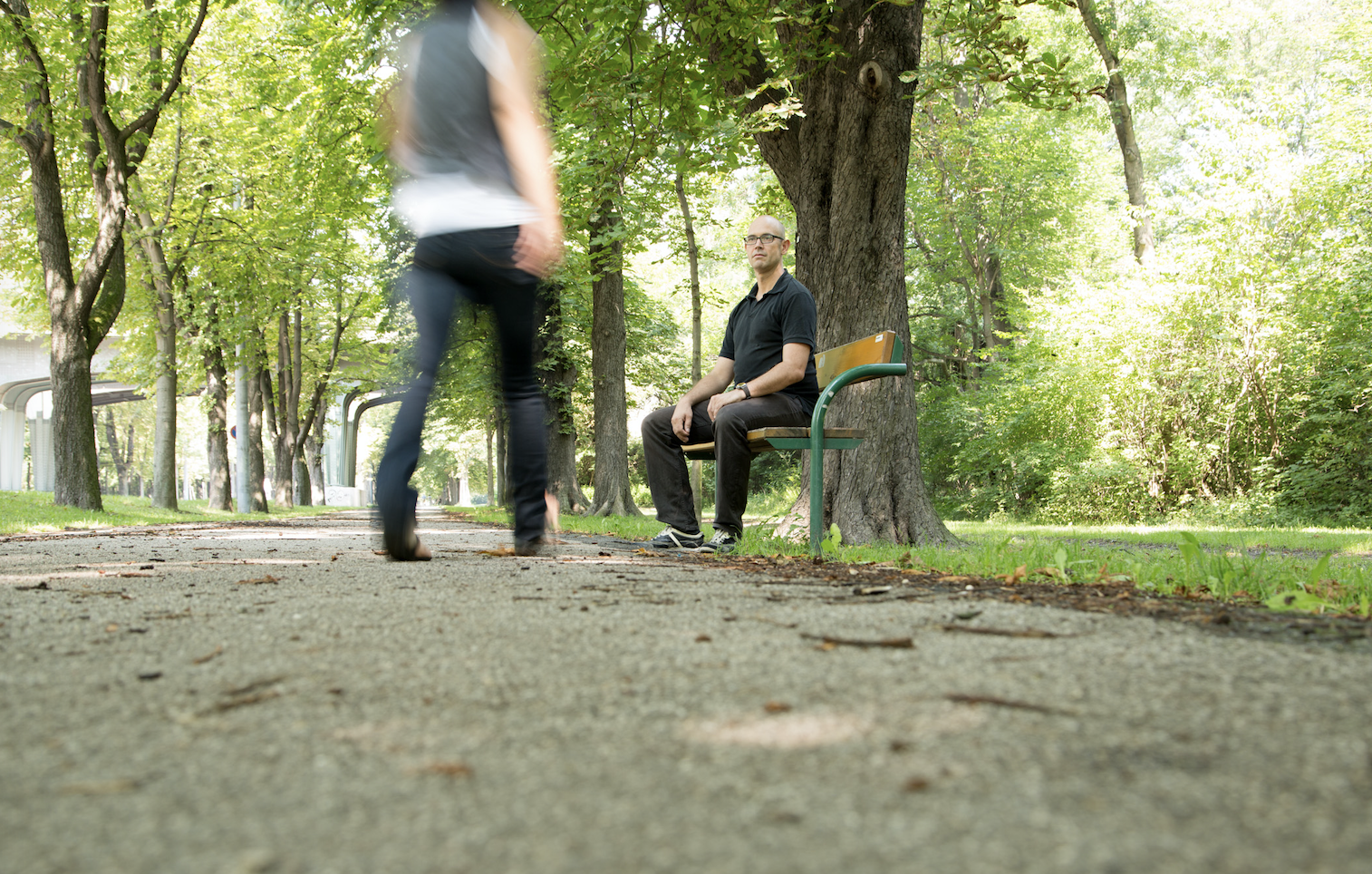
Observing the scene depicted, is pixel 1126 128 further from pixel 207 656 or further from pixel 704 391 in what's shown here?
pixel 207 656

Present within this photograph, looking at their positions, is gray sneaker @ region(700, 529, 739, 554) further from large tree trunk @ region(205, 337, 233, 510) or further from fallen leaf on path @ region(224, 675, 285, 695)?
large tree trunk @ region(205, 337, 233, 510)

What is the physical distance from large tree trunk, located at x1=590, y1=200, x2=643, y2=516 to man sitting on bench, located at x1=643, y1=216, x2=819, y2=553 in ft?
29.4

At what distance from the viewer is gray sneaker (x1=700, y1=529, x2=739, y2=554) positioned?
547 centimetres

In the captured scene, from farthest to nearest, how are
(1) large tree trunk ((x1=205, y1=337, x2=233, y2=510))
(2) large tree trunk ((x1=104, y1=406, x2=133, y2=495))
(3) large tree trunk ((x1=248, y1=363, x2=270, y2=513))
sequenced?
(2) large tree trunk ((x1=104, y1=406, x2=133, y2=495)) → (3) large tree trunk ((x1=248, y1=363, x2=270, y2=513)) → (1) large tree trunk ((x1=205, y1=337, x2=233, y2=510))

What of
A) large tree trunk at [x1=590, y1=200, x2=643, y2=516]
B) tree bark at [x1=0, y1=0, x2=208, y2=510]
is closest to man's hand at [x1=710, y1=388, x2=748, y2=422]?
large tree trunk at [x1=590, y1=200, x2=643, y2=516]

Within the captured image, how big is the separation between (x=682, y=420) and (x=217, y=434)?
17259 mm

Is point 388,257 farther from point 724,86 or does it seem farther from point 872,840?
point 872,840

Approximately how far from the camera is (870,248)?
22.1 feet

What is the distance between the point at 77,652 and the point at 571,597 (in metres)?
1.42

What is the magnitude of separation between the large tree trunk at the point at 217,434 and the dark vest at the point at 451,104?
58.0ft

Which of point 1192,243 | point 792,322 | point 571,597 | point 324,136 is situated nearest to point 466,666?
point 571,597

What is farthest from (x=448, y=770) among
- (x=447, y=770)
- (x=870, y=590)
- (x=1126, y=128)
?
(x=1126, y=128)

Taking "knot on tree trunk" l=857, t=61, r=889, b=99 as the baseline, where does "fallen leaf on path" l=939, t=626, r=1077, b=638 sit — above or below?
below

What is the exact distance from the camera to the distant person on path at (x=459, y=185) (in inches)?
151
